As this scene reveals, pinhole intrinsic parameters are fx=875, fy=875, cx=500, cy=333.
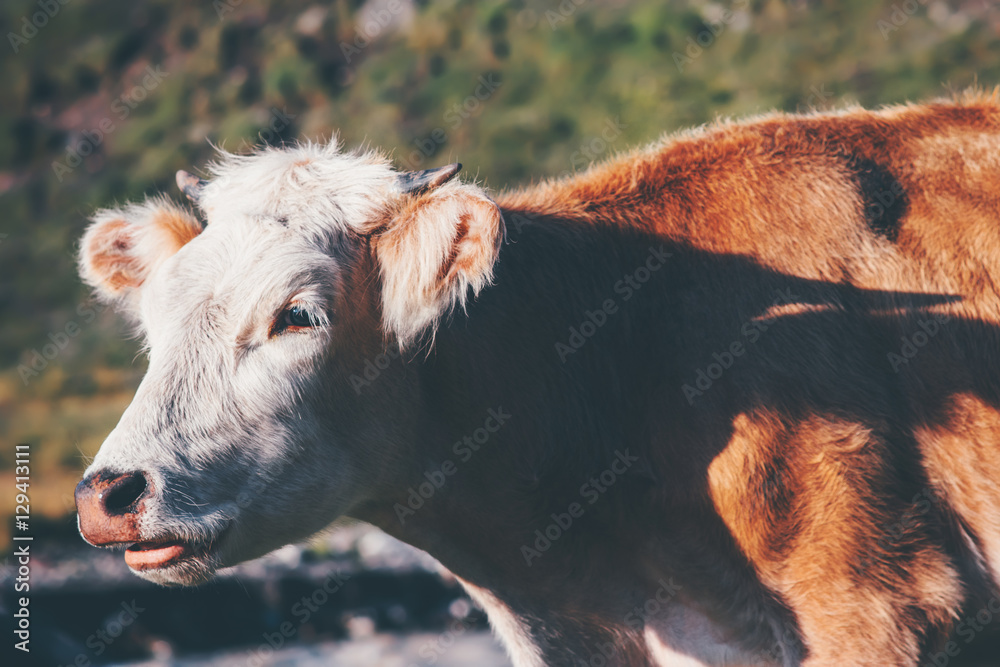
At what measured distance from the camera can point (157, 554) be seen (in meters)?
2.85

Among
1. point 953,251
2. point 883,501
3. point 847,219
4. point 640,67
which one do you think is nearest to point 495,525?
point 883,501

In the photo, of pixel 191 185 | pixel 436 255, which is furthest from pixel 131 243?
pixel 436 255

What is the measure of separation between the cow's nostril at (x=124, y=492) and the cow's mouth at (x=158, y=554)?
176 mm

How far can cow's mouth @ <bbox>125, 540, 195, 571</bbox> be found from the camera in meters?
2.85

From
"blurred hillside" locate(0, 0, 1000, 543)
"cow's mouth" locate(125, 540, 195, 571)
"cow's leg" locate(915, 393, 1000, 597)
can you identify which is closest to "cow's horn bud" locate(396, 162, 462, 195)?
"cow's mouth" locate(125, 540, 195, 571)

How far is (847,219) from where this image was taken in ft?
11.4

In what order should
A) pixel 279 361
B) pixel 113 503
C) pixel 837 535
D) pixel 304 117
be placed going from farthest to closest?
1. pixel 304 117
2. pixel 837 535
3. pixel 279 361
4. pixel 113 503

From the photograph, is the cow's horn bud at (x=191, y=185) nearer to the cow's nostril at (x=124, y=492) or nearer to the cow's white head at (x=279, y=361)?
the cow's white head at (x=279, y=361)

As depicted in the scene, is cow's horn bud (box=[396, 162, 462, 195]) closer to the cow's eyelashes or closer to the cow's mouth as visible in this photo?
the cow's eyelashes

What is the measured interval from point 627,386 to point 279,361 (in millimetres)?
1369

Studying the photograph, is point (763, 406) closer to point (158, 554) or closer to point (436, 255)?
point (436, 255)

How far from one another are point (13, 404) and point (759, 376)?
1307cm

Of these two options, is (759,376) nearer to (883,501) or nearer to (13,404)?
(883,501)

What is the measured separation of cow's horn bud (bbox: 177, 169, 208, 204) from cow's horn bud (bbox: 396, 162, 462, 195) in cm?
98
